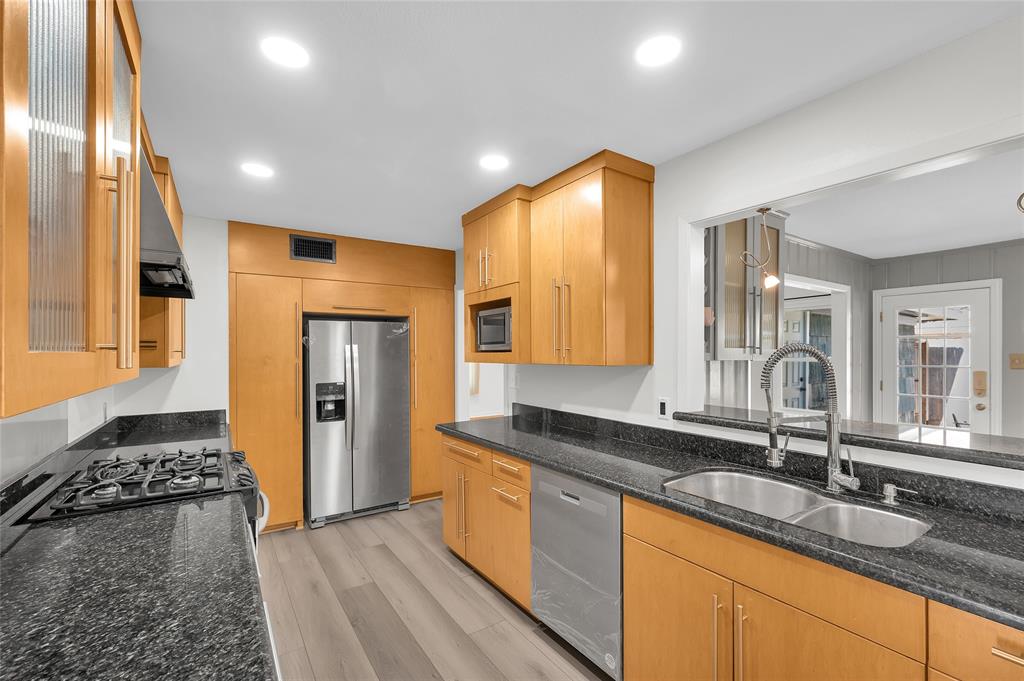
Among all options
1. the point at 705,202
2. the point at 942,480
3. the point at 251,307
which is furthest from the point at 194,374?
the point at 942,480

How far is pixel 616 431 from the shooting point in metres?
2.65

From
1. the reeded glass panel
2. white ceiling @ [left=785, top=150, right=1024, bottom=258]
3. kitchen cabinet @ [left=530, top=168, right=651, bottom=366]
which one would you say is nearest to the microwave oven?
kitchen cabinet @ [left=530, top=168, right=651, bottom=366]

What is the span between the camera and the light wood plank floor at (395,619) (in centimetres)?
204

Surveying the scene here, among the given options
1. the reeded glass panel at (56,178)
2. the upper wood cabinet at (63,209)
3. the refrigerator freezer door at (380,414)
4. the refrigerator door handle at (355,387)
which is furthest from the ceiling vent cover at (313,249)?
the reeded glass panel at (56,178)

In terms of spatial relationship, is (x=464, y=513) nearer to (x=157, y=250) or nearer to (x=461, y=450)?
(x=461, y=450)

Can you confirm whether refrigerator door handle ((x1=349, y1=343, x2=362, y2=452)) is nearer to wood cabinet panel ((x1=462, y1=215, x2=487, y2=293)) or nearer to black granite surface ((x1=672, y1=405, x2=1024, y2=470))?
wood cabinet panel ((x1=462, y1=215, x2=487, y2=293))

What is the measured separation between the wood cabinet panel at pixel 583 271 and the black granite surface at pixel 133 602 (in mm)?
1648

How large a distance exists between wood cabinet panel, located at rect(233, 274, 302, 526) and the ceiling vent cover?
0.21 metres

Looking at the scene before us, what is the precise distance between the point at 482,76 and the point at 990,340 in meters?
4.85

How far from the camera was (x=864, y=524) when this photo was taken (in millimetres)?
1567

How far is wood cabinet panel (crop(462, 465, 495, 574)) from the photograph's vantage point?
103 inches

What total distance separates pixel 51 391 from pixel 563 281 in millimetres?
2169

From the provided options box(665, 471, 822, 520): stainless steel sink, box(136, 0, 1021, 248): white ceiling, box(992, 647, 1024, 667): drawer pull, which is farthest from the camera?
box(665, 471, 822, 520): stainless steel sink

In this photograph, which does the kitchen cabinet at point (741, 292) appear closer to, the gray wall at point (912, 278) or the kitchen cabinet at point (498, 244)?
the gray wall at point (912, 278)
